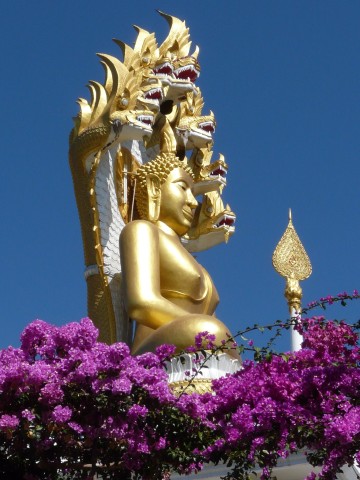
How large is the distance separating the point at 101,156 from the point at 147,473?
5093 millimetres

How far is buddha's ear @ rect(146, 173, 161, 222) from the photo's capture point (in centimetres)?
1008

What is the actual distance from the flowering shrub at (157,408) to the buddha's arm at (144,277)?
351 cm

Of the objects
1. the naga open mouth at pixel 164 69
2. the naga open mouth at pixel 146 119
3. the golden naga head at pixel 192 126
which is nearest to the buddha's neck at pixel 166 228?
the naga open mouth at pixel 146 119

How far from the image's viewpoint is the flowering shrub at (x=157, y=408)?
16.4 feet

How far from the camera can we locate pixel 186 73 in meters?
11.0

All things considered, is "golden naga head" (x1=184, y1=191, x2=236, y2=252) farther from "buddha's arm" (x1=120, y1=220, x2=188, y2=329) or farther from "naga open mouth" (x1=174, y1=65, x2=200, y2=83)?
"buddha's arm" (x1=120, y1=220, x2=188, y2=329)

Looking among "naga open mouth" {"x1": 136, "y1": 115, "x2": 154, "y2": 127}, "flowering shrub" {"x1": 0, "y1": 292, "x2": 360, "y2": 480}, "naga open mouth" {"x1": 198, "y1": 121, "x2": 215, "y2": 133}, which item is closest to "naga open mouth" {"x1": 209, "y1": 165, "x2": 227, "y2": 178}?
"naga open mouth" {"x1": 198, "y1": 121, "x2": 215, "y2": 133}

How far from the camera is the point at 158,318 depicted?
8.91m

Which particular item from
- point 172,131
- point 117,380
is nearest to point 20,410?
point 117,380

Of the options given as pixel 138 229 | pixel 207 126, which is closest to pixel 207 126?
pixel 207 126

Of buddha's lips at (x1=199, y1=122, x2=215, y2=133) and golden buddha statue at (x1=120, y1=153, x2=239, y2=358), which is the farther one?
buddha's lips at (x1=199, y1=122, x2=215, y2=133)

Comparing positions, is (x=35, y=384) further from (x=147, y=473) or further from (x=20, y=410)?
(x=147, y=473)

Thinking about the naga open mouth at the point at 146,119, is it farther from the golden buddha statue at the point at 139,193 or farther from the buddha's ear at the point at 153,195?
the buddha's ear at the point at 153,195

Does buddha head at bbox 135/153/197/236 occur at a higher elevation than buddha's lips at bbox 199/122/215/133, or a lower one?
lower
